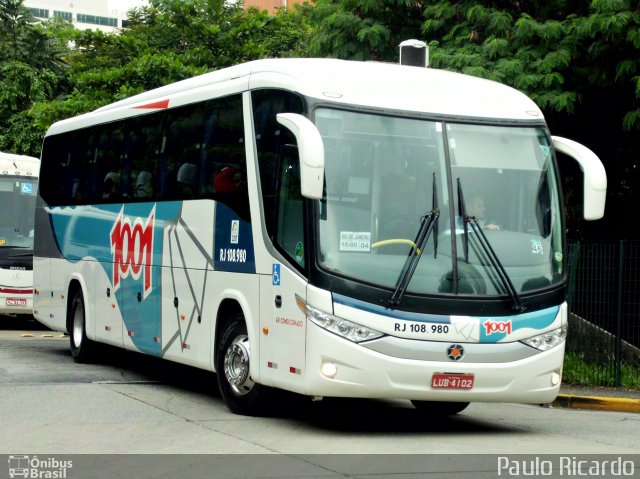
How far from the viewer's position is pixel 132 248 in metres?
15.2

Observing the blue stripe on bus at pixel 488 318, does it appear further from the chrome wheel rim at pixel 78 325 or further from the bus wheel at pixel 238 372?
the chrome wheel rim at pixel 78 325

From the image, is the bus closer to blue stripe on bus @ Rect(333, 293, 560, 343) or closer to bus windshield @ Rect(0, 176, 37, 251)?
bus windshield @ Rect(0, 176, 37, 251)

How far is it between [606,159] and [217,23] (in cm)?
1510

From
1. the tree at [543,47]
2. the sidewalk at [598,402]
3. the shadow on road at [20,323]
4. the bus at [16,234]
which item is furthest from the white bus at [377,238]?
the shadow on road at [20,323]

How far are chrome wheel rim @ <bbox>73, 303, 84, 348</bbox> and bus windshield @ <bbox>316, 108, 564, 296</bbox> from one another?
7.87 m

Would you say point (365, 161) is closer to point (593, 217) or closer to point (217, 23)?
point (593, 217)

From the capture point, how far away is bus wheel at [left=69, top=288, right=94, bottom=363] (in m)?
17.3

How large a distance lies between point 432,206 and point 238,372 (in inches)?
106

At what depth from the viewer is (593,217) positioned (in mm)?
11203

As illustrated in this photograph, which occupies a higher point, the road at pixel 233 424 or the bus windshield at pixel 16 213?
the bus windshield at pixel 16 213

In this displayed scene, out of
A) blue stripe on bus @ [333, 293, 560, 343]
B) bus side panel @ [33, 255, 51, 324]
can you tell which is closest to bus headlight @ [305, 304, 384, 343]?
blue stripe on bus @ [333, 293, 560, 343]

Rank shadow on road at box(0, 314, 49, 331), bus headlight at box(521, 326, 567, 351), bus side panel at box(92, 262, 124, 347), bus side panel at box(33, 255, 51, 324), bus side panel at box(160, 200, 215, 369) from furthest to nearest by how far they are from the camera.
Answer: shadow on road at box(0, 314, 49, 331), bus side panel at box(33, 255, 51, 324), bus side panel at box(92, 262, 124, 347), bus side panel at box(160, 200, 215, 369), bus headlight at box(521, 326, 567, 351)

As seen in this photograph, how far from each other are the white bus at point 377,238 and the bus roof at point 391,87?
20 mm

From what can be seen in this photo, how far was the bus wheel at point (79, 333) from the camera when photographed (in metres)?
17.3
